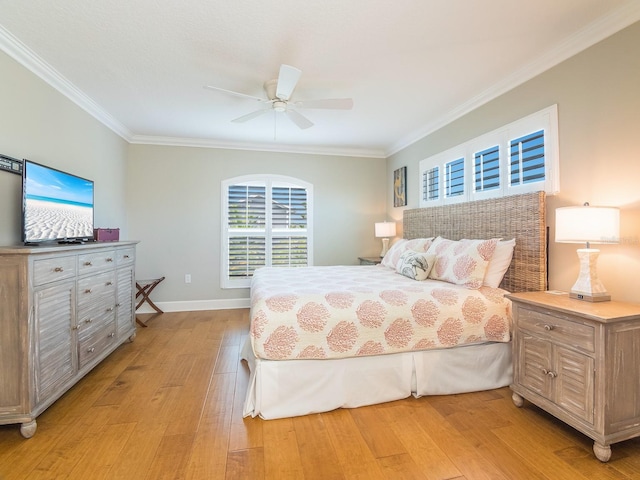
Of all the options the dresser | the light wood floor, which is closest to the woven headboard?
the light wood floor

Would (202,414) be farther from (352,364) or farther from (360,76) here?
(360,76)

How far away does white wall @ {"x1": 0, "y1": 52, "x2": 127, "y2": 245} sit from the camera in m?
2.24

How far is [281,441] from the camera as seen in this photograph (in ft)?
5.75

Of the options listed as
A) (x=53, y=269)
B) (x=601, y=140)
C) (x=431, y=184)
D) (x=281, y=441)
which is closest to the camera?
(x=281, y=441)

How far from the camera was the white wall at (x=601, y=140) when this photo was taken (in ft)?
6.28

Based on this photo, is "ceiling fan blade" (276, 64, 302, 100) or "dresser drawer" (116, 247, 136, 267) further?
"dresser drawer" (116, 247, 136, 267)

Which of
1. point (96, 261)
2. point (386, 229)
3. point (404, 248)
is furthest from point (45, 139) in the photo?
point (386, 229)

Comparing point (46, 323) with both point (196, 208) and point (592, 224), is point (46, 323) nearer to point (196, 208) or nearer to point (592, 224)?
point (196, 208)

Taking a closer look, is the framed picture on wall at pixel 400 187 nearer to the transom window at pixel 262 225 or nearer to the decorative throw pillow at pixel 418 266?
the transom window at pixel 262 225

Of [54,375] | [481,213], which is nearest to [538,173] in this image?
[481,213]

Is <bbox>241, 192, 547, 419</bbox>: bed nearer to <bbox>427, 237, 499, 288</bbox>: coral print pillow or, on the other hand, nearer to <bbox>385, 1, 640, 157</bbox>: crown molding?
<bbox>427, 237, 499, 288</bbox>: coral print pillow

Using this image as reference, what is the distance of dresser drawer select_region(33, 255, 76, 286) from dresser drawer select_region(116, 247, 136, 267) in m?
0.80

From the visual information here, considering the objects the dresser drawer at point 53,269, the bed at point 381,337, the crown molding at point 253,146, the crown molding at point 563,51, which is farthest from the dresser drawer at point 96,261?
the crown molding at point 563,51

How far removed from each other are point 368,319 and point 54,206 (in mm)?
2557
